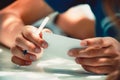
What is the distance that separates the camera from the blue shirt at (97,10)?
3.10 ft

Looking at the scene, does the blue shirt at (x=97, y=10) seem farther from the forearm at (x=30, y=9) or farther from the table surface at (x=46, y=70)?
the table surface at (x=46, y=70)

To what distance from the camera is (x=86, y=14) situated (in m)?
1.20

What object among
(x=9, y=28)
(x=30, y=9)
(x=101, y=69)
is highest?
(x=30, y=9)

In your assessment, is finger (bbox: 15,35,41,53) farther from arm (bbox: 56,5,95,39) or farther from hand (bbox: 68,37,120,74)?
arm (bbox: 56,5,95,39)

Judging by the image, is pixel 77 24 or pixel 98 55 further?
pixel 77 24

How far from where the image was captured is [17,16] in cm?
111

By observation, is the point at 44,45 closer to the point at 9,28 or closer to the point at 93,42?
the point at 93,42

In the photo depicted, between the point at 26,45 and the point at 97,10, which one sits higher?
the point at 97,10

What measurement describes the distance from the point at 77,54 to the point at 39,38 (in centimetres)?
11

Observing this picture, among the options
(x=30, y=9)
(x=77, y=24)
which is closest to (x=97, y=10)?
(x=77, y=24)

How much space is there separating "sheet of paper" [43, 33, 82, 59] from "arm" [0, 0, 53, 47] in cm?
20

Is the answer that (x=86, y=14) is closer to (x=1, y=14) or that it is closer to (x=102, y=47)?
(x=1, y=14)

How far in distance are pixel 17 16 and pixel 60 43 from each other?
406 mm

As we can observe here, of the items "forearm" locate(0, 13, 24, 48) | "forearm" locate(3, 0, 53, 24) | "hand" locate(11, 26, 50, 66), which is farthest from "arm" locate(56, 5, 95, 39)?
"hand" locate(11, 26, 50, 66)
